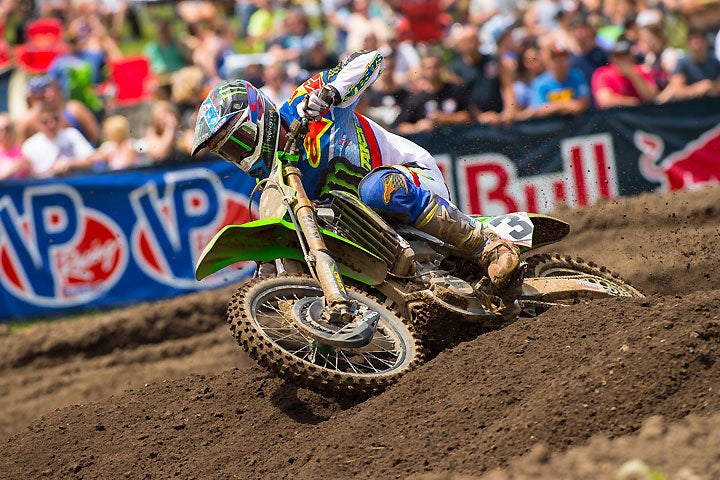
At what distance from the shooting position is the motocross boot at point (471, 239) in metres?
6.71

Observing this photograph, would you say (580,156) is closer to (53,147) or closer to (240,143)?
(53,147)

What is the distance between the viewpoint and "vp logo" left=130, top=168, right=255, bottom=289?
39.2 ft

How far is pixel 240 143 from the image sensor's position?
6848 mm

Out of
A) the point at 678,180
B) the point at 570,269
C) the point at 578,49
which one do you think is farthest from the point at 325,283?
the point at 578,49

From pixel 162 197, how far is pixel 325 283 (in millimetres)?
6182

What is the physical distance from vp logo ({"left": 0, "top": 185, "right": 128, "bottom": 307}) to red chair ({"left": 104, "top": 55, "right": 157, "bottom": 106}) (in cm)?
349

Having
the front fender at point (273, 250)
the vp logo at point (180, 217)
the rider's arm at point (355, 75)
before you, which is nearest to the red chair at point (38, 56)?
the vp logo at point (180, 217)

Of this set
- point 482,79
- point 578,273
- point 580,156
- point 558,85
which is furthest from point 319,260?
point 558,85

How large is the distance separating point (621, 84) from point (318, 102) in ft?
24.3

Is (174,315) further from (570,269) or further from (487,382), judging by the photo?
(487,382)

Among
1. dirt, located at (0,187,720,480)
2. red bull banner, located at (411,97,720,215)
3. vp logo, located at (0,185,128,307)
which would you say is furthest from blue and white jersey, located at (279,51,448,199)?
vp logo, located at (0,185,128,307)

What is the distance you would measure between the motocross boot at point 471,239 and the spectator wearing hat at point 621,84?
6645mm

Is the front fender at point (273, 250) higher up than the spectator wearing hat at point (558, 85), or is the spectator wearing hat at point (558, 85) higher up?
the front fender at point (273, 250)

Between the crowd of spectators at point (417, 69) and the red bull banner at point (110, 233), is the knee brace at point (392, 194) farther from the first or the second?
the crowd of spectators at point (417, 69)
